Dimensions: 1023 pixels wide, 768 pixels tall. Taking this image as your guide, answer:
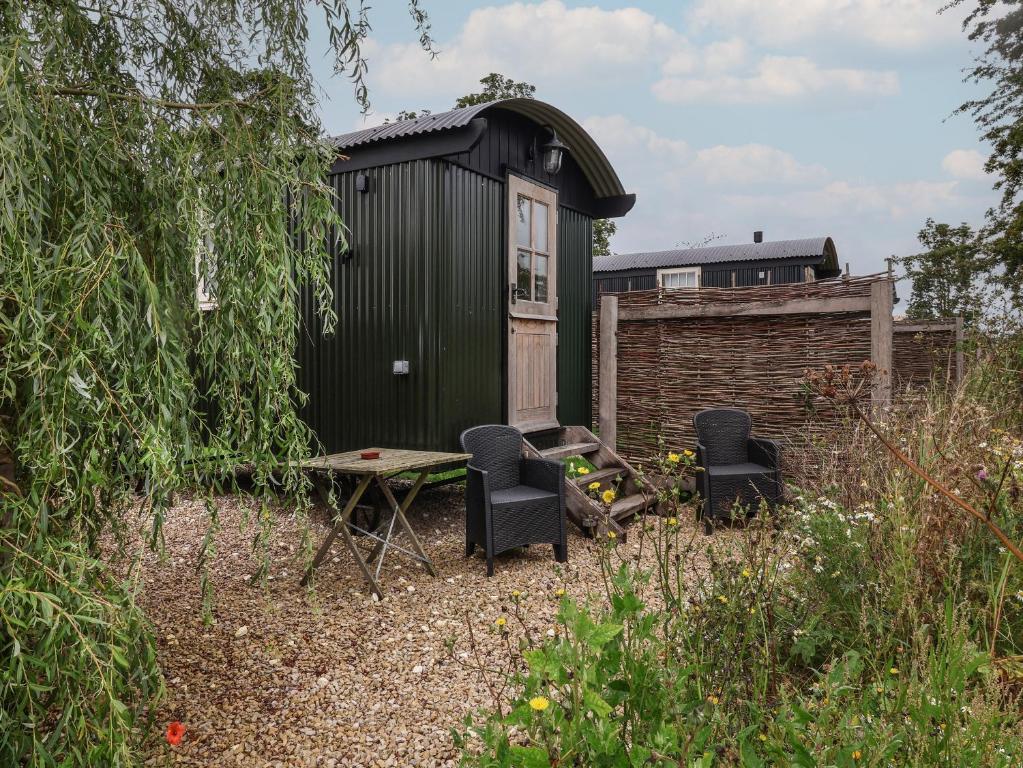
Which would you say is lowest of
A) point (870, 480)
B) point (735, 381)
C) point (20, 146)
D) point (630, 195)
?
point (870, 480)

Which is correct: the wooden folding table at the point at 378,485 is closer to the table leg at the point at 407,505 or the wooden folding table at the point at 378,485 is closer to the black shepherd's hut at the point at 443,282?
the table leg at the point at 407,505

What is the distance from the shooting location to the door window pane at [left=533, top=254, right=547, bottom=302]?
6.67 meters

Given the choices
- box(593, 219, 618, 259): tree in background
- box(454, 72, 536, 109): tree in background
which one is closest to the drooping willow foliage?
box(454, 72, 536, 109): tree in background

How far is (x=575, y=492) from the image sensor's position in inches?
207

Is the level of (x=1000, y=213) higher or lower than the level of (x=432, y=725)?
higher

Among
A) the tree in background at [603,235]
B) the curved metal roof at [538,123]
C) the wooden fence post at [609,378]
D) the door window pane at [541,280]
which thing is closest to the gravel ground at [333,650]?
the wooden fence post at [609,378]

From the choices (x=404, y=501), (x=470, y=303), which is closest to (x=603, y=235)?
(x=470, y=303)

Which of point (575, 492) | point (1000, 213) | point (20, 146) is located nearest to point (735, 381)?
point (575, 492)

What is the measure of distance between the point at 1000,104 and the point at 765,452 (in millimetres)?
16293

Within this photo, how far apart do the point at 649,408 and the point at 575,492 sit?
2.16 m

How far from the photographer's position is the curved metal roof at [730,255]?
58.9 ft

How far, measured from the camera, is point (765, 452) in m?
5.63

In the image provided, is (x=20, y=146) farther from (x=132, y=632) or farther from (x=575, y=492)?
(x=575, y=492)

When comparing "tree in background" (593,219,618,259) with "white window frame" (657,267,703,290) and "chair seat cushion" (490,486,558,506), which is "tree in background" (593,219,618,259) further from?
"chair seat cushion" (490,486,558,506)
